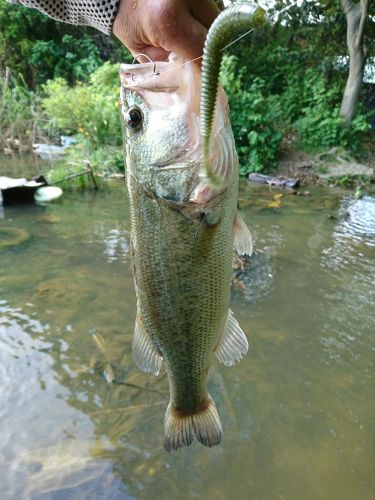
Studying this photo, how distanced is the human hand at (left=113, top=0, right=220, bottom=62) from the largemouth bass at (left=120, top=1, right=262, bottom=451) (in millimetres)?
67

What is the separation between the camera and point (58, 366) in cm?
438

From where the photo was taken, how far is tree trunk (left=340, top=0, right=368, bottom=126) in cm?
1416

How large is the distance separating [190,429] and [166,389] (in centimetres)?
193

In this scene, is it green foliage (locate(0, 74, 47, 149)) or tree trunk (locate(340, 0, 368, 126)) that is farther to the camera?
green foliage (locate(0, 74, 47, 149))

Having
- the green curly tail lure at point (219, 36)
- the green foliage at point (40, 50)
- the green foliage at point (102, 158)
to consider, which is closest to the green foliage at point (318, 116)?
the green foliage at point (102, 158)

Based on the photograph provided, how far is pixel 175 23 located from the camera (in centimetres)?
144

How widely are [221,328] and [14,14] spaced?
77.0 feet

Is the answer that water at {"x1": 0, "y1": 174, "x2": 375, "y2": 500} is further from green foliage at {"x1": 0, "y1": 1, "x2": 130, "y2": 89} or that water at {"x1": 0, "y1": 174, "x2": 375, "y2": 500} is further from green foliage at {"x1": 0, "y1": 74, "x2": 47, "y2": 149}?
green foliage at {"x1": 0, "y1": 1, "x2": 130, "y2": 89}

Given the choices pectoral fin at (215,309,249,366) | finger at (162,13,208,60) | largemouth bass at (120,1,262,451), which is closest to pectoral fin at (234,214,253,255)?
largemouth bass at (120,1,262,451)

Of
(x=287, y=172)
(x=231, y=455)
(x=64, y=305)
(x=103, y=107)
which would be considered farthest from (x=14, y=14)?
(x=231, y=455)

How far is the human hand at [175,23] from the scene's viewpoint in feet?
4.77

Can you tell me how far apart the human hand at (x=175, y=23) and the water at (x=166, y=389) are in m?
2.95

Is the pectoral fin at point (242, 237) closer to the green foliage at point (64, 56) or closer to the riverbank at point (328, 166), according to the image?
the riverbank at point (328, 166)

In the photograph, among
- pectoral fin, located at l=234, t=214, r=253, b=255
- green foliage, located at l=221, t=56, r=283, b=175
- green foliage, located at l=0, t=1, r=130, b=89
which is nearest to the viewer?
pectoral fin, located at l=234, t=214, r=253, b=255
